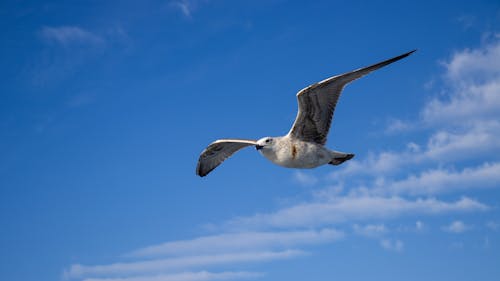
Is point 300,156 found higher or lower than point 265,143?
lower

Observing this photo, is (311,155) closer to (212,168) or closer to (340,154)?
(340,154)

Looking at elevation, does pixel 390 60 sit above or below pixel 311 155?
above

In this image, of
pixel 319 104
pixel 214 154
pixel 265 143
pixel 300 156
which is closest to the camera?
pixel 319 104

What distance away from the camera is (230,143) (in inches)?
789

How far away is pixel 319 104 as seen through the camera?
16.0 metres

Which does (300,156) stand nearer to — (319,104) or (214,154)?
(319,104)

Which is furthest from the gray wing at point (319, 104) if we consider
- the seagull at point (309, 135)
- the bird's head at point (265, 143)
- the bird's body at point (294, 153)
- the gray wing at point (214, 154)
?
the gray wing at point (214, 154)

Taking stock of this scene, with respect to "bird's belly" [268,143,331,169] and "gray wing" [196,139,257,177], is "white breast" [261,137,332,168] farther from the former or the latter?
"gray wing" [196,139,257,177]

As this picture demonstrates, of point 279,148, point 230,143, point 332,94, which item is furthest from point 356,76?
point 230,143

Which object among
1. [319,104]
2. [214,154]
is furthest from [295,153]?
[214,154]

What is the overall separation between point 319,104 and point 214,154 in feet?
19.7

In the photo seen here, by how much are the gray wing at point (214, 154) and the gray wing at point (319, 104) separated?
13.4 ft

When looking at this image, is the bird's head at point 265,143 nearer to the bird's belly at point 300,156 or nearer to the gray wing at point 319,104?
the bird's belly at point 300,156

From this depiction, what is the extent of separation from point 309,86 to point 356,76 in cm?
135
